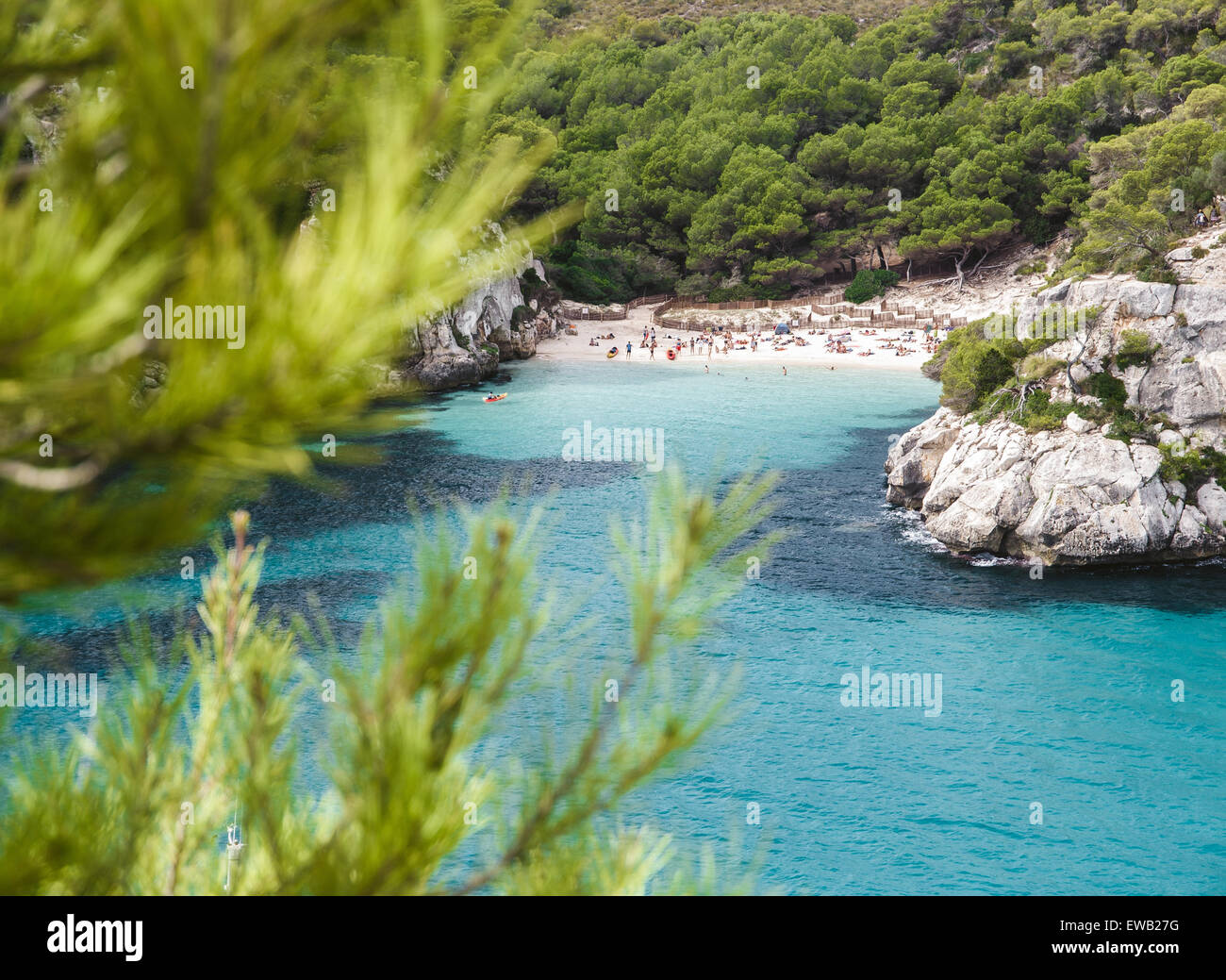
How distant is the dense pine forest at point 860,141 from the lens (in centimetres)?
6731

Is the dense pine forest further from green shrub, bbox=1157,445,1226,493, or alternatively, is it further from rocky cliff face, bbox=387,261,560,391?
green shrub, bbox=1157,445,1226,493

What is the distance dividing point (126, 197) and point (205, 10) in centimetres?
39

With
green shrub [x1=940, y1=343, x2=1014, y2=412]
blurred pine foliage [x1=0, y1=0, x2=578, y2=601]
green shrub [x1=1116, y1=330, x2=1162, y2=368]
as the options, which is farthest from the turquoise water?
green shrub [x1=1116, y1=330, x2=1162, y2=368]

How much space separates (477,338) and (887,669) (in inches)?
1603

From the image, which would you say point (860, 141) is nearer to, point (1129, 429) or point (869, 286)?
point (869, 286)

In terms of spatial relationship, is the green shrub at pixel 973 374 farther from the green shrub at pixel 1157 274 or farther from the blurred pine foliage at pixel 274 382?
the blurred pine foliage at pixel 274 382

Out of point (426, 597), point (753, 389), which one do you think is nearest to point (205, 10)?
point (426, 597)

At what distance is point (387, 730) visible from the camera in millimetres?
2246

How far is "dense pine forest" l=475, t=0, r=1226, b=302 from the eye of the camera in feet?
221

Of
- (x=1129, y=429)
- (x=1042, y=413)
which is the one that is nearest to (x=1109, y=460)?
(x=1129, y=429)

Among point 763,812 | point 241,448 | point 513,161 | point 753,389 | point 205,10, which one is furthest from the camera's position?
point 753,389

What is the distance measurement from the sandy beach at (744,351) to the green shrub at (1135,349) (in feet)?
94.8

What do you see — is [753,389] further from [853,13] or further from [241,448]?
[853,13]

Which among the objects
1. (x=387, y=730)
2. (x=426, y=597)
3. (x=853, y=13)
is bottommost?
(x=387, y=730)
